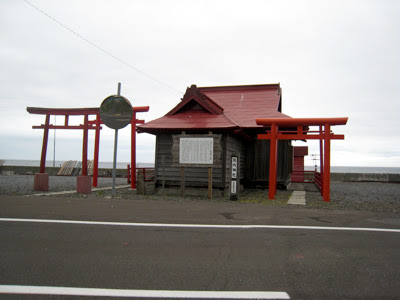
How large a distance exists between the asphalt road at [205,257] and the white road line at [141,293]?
0.10 metres

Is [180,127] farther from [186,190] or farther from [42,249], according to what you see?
[42,249]

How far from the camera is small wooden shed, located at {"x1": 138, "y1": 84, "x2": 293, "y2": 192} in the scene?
41.9ft

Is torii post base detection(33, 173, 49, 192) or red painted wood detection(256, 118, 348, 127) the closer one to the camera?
red painted wood detection(256, 118, 348, 127)

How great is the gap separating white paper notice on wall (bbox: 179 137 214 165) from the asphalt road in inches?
222

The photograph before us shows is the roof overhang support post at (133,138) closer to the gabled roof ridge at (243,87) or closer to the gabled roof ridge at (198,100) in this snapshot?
the gabled roof ridge at (198,100)

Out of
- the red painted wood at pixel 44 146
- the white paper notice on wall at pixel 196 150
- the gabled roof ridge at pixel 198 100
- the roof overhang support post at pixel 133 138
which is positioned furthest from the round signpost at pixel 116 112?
the red painted wood at pixel 44 146

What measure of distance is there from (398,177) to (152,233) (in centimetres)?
3002

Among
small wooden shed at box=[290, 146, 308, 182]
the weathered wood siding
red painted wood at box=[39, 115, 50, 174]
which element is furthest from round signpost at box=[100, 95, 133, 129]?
small wooden shed at box=[290, 146, 308, 182]

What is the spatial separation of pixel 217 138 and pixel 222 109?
3251 mm

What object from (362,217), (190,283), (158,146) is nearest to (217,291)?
(190,283)

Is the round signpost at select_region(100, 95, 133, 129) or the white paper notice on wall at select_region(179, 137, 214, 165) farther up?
the round signpost at select_region(100, 95, 133, 129)

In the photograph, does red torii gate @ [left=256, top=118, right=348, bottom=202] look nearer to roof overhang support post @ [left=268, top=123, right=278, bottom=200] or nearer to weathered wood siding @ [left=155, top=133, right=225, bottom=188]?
roof overhang support post @ [left=268, top=123, right=278, bottom=200]

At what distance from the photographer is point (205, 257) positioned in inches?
171

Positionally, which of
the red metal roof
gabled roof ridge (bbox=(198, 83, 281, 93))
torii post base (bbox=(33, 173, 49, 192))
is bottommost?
torii post base (bbox=(33, 173, 49, 192))
